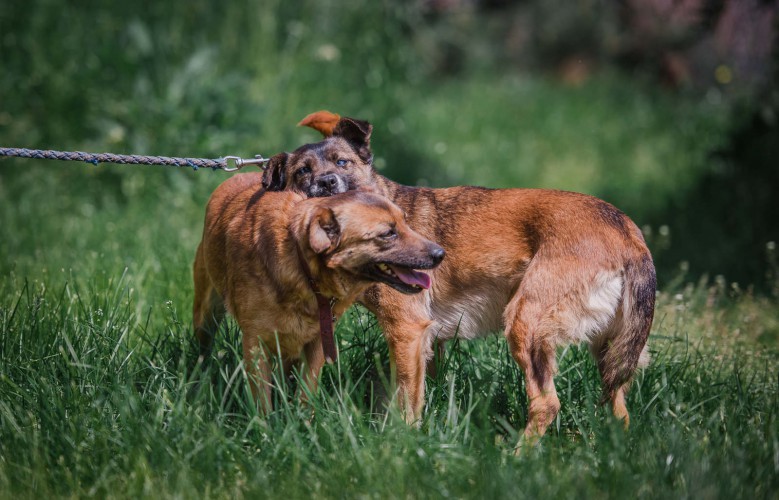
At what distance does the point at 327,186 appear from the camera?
4.33 m

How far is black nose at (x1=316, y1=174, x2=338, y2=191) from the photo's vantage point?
4312 millimetres

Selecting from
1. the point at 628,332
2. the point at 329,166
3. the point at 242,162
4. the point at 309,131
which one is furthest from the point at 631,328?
the point at 309,131

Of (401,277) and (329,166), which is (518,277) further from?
(329,166)

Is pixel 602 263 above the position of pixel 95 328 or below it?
above

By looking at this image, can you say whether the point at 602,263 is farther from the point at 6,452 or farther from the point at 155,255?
the point at 155,255

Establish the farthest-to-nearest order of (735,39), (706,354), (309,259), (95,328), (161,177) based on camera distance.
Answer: (735,39) < (161,177) < (706,354) < (95,328) < (309,259)

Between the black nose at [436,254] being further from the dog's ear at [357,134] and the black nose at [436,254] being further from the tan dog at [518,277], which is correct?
the dog's ear at [357,134]

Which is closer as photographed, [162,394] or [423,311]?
[162,394]

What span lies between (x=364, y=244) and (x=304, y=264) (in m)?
0.30

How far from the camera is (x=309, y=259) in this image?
352 centimetres

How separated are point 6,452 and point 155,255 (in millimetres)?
2545

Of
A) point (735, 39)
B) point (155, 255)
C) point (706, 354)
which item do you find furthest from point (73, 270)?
point (735, 39)

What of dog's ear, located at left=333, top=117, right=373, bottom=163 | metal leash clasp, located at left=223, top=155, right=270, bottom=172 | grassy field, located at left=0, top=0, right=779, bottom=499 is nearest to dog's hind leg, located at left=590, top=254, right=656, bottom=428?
grassy field, located at left=0, top=0, right=779, bottom=499

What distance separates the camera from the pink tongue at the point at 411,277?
11.7 ft
